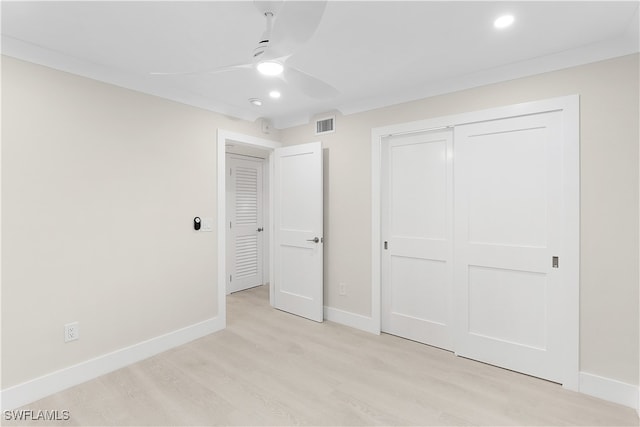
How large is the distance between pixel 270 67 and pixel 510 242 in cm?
225

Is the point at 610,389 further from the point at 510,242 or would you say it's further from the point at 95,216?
the point at 95,216

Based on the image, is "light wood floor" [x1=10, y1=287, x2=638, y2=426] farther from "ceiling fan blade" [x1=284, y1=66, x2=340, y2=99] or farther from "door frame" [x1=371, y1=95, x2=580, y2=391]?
"ceiling fan blade" [x1=284, y1=66, x2=340, y2=99]

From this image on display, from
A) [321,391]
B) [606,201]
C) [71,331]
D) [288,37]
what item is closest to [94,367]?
[71,331]

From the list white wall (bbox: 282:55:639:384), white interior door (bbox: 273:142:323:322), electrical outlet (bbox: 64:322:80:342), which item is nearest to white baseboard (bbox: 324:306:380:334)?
white interior door (bbox: 273:142:323:322)

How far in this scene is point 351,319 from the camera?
11.5 feet

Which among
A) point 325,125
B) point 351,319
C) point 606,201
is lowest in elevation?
point 351,319

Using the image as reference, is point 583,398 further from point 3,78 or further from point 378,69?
point 3,78

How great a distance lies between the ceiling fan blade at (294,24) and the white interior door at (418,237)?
1981 mm

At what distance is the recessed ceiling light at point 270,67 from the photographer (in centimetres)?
157

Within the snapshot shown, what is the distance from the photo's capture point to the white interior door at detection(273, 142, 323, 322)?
12.0 ft

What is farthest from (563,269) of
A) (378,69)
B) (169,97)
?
(169,97)

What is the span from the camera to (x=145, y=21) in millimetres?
1926

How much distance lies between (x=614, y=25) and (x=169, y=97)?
3.39m

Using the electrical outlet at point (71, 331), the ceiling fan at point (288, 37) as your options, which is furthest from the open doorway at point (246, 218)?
the ceiling fan at point (288, 37)
